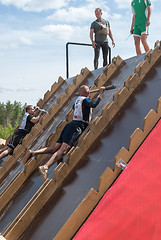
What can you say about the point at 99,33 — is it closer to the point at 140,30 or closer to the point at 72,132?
the point at 140,30

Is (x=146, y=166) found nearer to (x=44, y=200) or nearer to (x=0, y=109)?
(x=44, y=200)

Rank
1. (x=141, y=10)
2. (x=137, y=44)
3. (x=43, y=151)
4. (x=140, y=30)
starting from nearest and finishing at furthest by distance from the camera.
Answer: (x=43, y=151), (x=141, y=10), (x=140, y=30), (x=137, y=44)

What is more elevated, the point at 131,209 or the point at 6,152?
the point at 6,152

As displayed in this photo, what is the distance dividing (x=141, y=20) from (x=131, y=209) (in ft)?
17.9

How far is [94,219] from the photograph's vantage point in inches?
160

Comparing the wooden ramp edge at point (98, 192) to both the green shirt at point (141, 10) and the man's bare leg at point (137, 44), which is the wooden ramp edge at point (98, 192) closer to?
the man's bare leg at point (137, 44)

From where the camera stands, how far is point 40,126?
317 inches

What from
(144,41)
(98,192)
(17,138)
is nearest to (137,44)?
(144,41)

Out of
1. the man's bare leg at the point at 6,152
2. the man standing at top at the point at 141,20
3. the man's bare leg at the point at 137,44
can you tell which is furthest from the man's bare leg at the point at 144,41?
the man's bare leg at the point at 6,152

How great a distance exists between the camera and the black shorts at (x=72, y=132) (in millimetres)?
5809

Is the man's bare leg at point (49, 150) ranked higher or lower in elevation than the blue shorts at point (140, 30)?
lower

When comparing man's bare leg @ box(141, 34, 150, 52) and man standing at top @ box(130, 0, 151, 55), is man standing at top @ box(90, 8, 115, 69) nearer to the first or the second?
man standing at top @ box(130, 0, 151, 55)

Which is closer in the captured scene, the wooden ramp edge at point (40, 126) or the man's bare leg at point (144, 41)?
the wooden ramp edge at point (40, 126)

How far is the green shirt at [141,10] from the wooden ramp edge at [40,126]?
5.95ft
